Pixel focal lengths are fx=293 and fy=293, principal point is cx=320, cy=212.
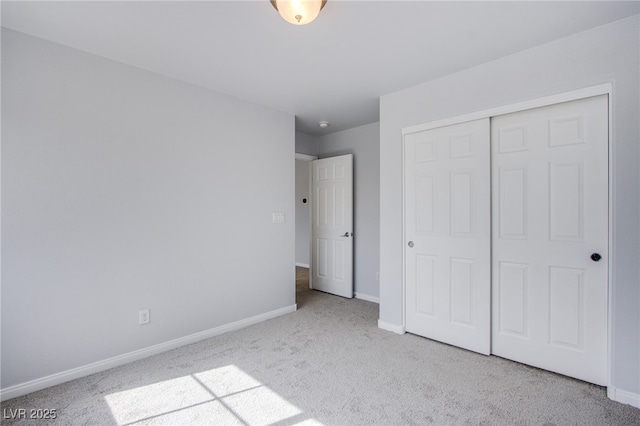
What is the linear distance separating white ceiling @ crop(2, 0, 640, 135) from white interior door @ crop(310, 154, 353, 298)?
5.56 ft

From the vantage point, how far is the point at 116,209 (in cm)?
241

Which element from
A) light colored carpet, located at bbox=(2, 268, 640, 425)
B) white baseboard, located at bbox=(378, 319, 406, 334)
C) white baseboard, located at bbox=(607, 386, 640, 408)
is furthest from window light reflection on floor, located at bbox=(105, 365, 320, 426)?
white baseboard, located at bbox=(607, 386, 640, 408)

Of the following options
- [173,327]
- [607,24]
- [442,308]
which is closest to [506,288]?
[442,308]

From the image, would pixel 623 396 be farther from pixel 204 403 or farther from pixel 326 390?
pixel 204 403

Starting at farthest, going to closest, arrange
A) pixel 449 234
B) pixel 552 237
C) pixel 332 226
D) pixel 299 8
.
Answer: pixel 332 226 < pixel 449 234 < pixel 552 237 < pixel 299 8

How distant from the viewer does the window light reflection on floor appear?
1.77 metres

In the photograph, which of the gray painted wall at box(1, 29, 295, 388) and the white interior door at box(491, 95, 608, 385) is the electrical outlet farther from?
the white interior door at box(491, 95, 608, 385)

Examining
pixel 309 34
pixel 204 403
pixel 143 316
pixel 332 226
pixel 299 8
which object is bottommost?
pixel 204 403

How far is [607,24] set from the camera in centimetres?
198

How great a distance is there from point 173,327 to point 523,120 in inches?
139

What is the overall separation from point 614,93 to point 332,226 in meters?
3.26

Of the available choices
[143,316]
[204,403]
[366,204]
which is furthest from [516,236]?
[143,316]

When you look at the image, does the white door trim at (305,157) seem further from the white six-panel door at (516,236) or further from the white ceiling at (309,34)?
the white six-panel door at (516,236)

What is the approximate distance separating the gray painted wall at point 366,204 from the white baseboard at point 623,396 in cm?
245
